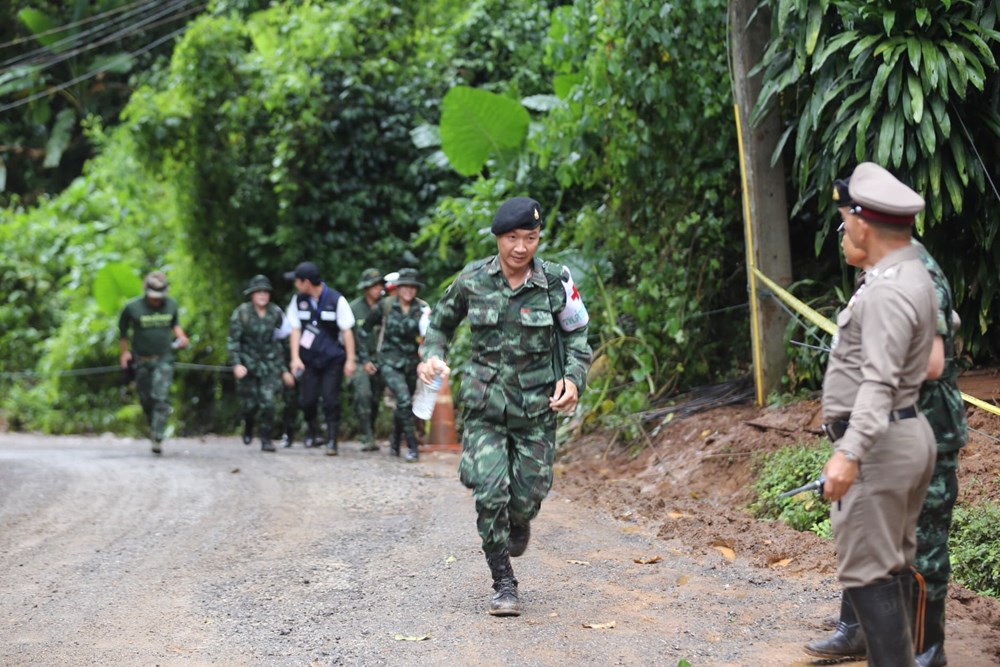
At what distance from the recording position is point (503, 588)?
6000 millimetres

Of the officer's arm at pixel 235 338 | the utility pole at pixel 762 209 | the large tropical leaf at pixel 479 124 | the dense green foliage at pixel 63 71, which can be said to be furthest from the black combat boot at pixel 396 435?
the dense green foliage at pixel 63 71

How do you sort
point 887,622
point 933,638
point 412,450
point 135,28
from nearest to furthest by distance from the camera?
point 887,622 < point 933,638 < point 412,450 < point 135,28

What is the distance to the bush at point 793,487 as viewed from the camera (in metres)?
7.59

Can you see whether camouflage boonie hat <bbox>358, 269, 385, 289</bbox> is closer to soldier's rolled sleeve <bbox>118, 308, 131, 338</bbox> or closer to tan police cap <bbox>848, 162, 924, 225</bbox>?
soldier's rolled sleeve <bbox>118, 308, 131, 338</bbox>

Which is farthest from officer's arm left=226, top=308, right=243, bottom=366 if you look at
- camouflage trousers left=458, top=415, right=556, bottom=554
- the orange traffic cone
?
camouflage trousers left=458, top=415, right=556, bottom=554

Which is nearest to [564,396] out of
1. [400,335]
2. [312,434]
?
[400,335]

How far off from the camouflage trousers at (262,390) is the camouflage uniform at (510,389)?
350 inches

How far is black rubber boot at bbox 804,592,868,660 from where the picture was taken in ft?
16.4

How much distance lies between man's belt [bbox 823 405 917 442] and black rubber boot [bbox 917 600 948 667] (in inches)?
32.8

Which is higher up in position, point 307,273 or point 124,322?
point 307,273

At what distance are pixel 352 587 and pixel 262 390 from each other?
27.5 feet

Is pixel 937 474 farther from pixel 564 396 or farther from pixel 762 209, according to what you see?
pixel 762 209

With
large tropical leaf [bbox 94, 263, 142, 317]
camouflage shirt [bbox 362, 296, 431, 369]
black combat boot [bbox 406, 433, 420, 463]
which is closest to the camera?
black combat boot [bbox 406, 433, 420, 463]

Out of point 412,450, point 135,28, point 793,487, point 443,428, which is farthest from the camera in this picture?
point 135,28
